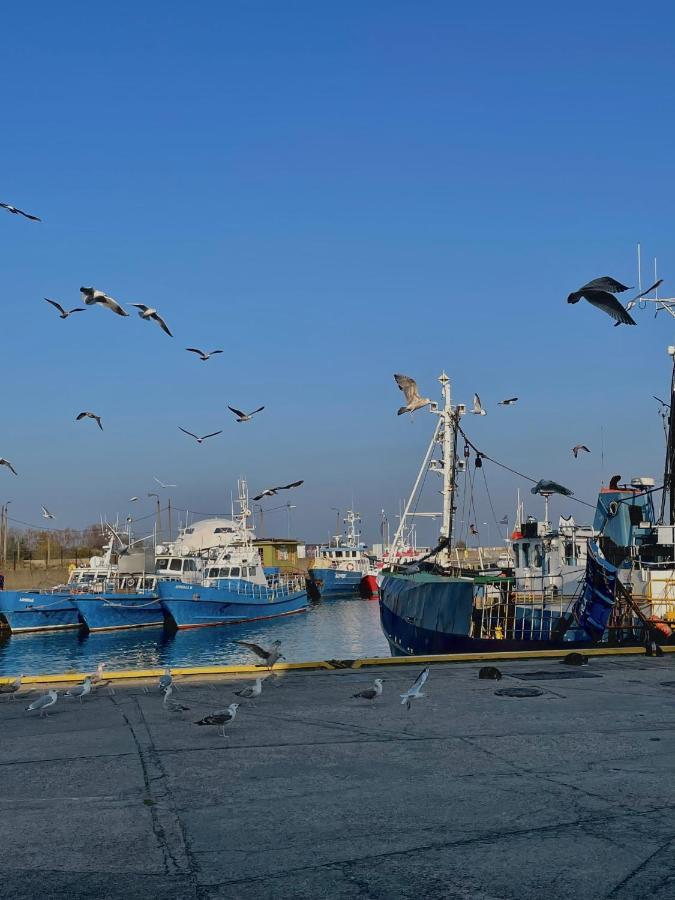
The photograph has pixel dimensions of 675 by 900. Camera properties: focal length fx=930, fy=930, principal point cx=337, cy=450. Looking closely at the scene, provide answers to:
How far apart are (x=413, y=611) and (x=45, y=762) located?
65.6 ft

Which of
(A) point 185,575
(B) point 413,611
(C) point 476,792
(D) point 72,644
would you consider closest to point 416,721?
(C) point 476,792

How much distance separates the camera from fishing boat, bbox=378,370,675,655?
19.7 meters

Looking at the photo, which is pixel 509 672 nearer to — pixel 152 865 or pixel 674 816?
pixel 674 816

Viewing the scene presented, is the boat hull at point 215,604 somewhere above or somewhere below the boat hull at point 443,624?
below

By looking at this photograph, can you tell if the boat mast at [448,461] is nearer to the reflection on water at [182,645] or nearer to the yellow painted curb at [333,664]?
the reflection on water at [182,645]

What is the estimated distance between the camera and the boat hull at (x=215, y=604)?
5431cm

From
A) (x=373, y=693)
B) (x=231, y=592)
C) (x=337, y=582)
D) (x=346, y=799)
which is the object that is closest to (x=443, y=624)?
(x=373, y=693)

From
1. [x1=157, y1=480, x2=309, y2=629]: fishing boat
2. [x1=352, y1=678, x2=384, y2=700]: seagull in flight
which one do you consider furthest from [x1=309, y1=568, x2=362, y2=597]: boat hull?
[x1=352, y1=678, x2=384, y2=700]: seagull in flight

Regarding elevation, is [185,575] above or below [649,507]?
below

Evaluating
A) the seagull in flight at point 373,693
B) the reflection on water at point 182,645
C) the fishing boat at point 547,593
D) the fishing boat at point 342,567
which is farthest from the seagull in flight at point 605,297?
the fishing boat at point 342,567

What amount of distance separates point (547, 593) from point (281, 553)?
100 m

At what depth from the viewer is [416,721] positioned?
908 centimetres

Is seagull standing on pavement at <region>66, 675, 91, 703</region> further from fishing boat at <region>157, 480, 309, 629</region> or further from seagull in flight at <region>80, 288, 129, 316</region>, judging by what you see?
fishing boat at <region>157, 480, 309, 629</region>

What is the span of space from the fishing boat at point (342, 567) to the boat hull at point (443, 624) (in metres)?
65.7
